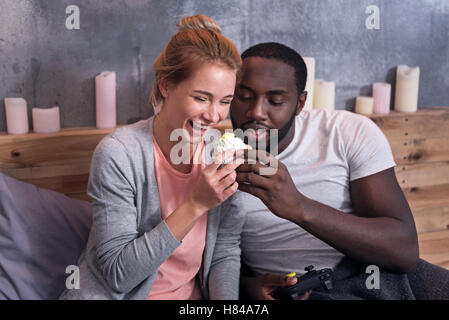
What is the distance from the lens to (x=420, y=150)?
6.20ft

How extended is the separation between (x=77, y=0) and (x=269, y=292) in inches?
37.9

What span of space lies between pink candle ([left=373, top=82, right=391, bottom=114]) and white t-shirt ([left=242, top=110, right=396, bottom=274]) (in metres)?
0.47

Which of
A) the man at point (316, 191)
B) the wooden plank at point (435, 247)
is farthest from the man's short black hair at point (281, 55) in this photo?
the wooden plank at point (435, 247)

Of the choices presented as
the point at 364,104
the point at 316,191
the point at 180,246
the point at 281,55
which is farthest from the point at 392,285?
the point at 364,104

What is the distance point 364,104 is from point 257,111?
2.27 feet

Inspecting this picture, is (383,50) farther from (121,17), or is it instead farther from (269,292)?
(269,292)

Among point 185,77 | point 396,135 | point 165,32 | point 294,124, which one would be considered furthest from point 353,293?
point 165,32

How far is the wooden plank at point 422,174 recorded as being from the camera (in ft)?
6.18

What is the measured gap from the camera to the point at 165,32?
1.57m

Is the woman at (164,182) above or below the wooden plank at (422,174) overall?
above

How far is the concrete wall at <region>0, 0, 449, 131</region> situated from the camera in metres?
1.46

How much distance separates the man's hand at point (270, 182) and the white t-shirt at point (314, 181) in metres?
0.21

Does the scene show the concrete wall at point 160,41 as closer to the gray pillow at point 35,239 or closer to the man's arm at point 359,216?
the gray pillow at point 35,239

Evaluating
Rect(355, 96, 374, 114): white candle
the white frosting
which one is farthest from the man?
Rect(355, 96, 374, 114): white candle
